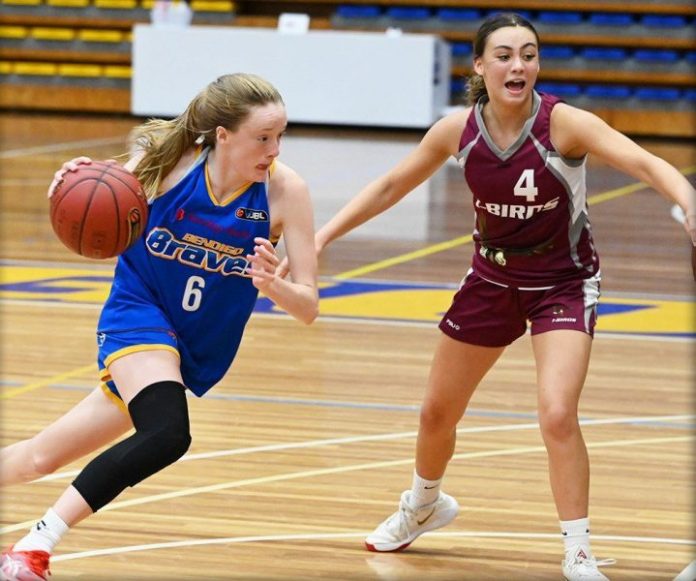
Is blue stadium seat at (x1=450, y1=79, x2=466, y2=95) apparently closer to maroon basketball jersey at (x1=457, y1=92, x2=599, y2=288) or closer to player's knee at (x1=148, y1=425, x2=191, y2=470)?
maroon basketball jersey at (x1=457, y1=92, x2=599, y2=288)

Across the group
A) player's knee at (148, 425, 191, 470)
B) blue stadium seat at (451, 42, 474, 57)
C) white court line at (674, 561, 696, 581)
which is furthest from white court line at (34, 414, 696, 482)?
blue stadium seat at (451, 42, 474, 57)

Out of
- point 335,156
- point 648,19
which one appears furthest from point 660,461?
point 648,19

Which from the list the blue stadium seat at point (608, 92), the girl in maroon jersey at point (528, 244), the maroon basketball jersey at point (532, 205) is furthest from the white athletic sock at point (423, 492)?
the blue stadium seat at point (608, 92)

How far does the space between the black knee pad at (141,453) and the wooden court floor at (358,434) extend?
466mm

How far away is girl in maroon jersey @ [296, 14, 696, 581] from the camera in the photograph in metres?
3.58

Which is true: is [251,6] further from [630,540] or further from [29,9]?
[630,540]

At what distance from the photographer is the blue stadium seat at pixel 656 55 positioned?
730 inches

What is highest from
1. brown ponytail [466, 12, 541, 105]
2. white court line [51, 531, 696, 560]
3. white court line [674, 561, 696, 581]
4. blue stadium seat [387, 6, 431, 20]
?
blue stadium seat [387, 6, 431, 20]

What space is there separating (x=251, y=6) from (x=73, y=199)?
56.7 ft

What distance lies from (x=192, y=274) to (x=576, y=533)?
1.20m

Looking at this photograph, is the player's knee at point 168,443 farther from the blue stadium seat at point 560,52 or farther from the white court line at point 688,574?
the blue stadium seat at point 560,52

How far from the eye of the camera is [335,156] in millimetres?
15117

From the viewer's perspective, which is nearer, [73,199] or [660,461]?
[73,199]

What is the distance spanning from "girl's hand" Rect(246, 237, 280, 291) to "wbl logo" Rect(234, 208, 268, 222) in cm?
23
